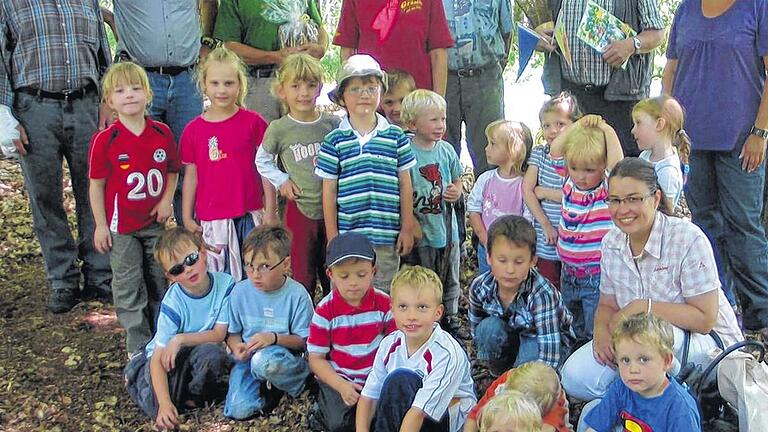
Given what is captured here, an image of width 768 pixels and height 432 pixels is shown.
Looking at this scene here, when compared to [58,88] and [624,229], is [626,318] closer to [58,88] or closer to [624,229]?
[624,229]

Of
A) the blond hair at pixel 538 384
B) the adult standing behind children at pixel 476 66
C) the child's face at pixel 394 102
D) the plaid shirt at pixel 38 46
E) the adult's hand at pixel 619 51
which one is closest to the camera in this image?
the blond hair at pixel 538 384

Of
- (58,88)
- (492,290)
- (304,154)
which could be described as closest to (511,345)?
(492,290)

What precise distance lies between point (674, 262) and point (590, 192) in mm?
675

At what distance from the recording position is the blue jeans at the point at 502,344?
13.3ft

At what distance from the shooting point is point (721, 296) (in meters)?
3.86

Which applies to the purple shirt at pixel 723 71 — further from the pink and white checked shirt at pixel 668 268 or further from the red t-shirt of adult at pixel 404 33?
the red t-shirt of adult at pixel 404 33

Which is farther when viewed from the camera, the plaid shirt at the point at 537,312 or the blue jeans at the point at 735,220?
the blue jeans at the point at 735,220

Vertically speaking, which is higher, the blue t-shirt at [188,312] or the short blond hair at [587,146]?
the short blond hair at [587,146]

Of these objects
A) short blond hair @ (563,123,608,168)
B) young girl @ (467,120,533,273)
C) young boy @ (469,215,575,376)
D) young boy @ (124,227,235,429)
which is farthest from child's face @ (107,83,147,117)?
short blond hair @ (563,123,608,168)

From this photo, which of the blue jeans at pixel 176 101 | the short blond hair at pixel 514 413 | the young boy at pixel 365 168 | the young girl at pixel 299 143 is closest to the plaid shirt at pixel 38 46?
the blue jeans at pixel 176 101

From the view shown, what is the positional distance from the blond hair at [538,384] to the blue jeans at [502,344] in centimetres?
61

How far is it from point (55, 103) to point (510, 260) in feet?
10.1

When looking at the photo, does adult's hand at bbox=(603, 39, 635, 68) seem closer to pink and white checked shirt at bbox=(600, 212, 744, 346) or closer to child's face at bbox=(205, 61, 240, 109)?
pink and white checked shirt at bbox=(600, 212, 744, 346)

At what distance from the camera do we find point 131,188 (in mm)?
4738
